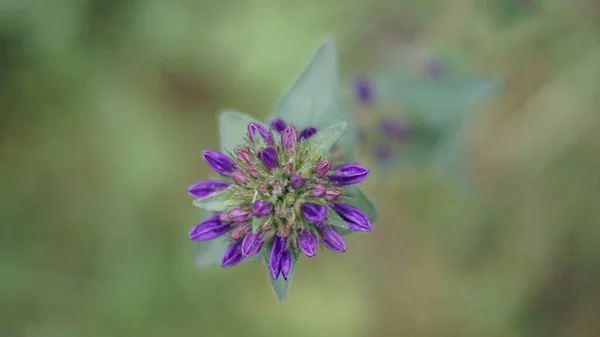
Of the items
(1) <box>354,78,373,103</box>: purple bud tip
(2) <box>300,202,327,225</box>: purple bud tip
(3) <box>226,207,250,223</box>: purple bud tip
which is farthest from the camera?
(1) <box>354,78,373,103</box>: purple bud tip

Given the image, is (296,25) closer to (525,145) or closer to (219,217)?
(525,145)

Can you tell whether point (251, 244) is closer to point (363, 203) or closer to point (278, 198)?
point (278, 198)

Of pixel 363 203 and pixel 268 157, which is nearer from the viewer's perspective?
pixel 268 157

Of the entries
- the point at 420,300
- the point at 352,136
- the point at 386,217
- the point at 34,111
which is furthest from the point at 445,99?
the point at 34,111

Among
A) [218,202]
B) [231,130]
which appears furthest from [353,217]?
[231,130]

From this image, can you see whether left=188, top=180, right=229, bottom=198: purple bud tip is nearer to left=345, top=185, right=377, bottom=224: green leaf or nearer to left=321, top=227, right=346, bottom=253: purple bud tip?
left=321, top=227, right=346, bottom=253: purple bud tip

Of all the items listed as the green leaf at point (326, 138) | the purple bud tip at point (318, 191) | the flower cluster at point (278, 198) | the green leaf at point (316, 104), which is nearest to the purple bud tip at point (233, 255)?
the flower cluster at point (278, 198)

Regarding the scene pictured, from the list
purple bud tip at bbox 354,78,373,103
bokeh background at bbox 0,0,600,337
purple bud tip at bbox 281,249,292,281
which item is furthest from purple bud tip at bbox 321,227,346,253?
bokeh background at bbox 0,0,600,337
